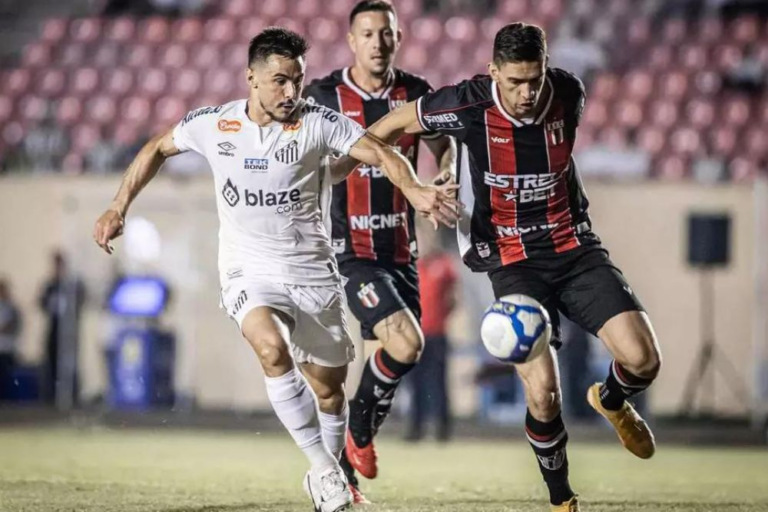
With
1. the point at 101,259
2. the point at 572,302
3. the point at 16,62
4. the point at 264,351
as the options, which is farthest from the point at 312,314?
the point at 16,62

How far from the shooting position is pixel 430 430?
1453cm

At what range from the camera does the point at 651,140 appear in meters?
17.2

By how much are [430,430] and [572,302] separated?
8.29 metres

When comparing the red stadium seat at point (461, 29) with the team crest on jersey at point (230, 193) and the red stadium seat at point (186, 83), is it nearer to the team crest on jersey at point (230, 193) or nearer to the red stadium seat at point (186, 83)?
the red stadium seat at point (186, 83)

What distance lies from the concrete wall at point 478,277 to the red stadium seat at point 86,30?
Answer: 4.57 m

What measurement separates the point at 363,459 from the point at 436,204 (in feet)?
7.29

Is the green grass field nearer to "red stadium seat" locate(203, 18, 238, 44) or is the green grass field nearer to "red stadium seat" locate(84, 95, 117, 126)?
"red stadium seat" locate(84, 95, 117, 126)

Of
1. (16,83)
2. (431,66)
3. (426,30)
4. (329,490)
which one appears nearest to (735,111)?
(431,66)

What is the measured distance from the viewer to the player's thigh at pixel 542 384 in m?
6.09

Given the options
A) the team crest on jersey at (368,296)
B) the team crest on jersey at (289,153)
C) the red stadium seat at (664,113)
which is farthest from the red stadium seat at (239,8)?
the team crest on jersey at (289,153)

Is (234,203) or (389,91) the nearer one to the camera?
(234,203)

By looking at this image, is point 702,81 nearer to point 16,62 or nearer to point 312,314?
point 16,62

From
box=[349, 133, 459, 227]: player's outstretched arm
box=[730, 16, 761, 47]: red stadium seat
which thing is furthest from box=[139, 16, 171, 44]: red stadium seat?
box=[349, 133, 459, 227]: player's outstretched arm

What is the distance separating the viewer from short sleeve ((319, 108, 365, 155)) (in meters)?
6.39
